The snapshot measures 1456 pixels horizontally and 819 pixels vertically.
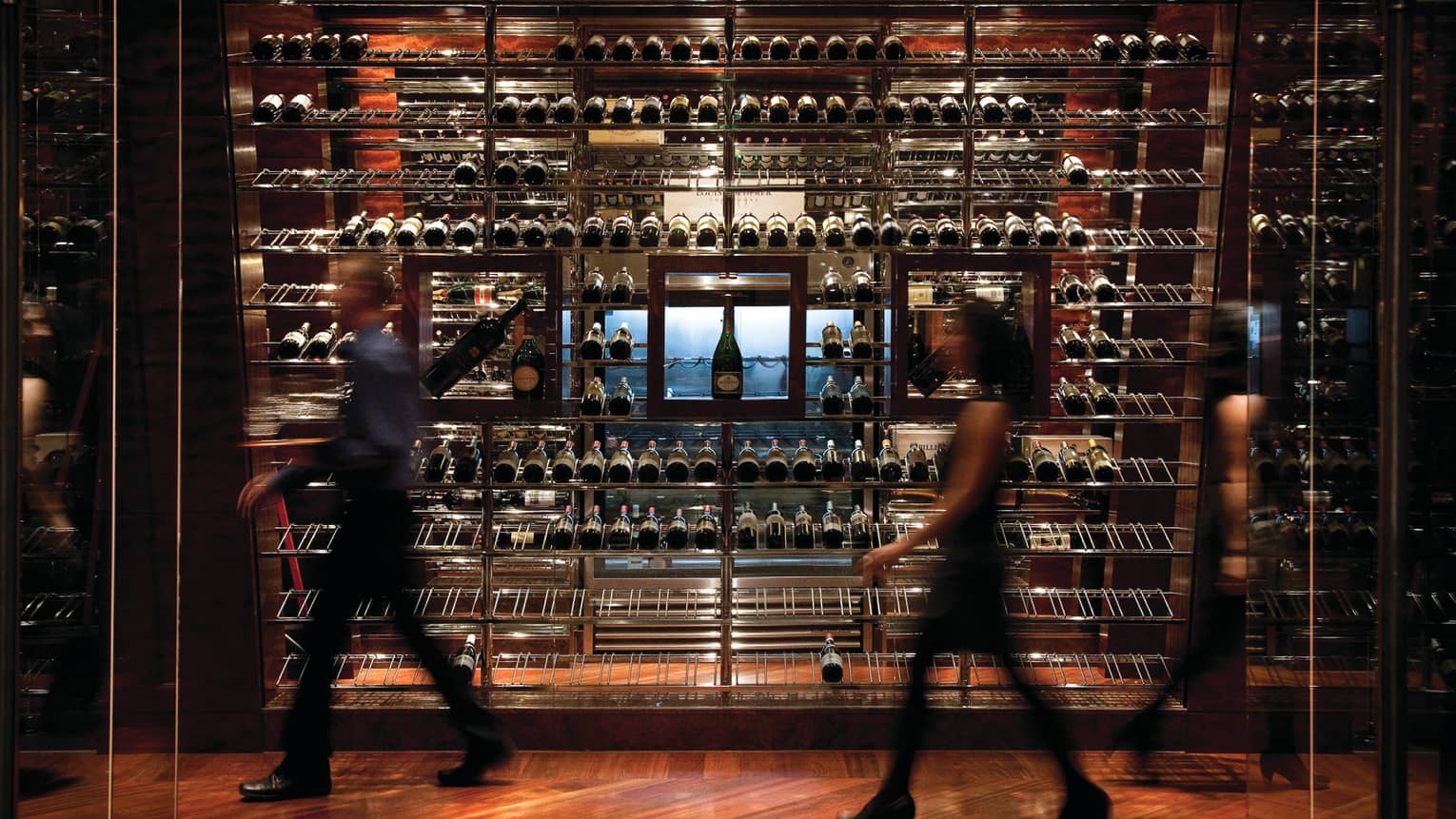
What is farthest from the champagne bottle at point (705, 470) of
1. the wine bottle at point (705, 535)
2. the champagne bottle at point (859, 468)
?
the champagne bottle at point (859, 468)

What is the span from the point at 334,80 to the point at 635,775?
10.6 ft

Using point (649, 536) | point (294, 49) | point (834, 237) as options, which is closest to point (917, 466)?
point (834, 237)

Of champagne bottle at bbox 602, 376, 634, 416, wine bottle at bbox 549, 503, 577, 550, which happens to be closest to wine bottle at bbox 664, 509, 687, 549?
wine bottle at bbox 549, 503, 577, 550

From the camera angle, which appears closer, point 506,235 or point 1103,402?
point 506,235

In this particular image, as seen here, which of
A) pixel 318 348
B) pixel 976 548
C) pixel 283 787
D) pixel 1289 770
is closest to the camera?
pixel 1289 770

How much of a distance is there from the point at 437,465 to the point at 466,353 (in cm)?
46

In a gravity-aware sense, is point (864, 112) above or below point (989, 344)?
above

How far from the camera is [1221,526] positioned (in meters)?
3.95

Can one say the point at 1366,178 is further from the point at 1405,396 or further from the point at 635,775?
the point at 635,775

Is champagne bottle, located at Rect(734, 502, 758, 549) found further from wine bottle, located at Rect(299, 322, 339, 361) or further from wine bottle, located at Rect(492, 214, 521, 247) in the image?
wine bottle, located at Rect(299, 322, 339, 361)

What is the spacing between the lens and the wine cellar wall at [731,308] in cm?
424

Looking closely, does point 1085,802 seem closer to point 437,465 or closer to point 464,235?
point 437,465

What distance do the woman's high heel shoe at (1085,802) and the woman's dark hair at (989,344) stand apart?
1.18 meters

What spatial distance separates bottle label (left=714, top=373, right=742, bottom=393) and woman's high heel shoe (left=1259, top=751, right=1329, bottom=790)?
2.63 metres
